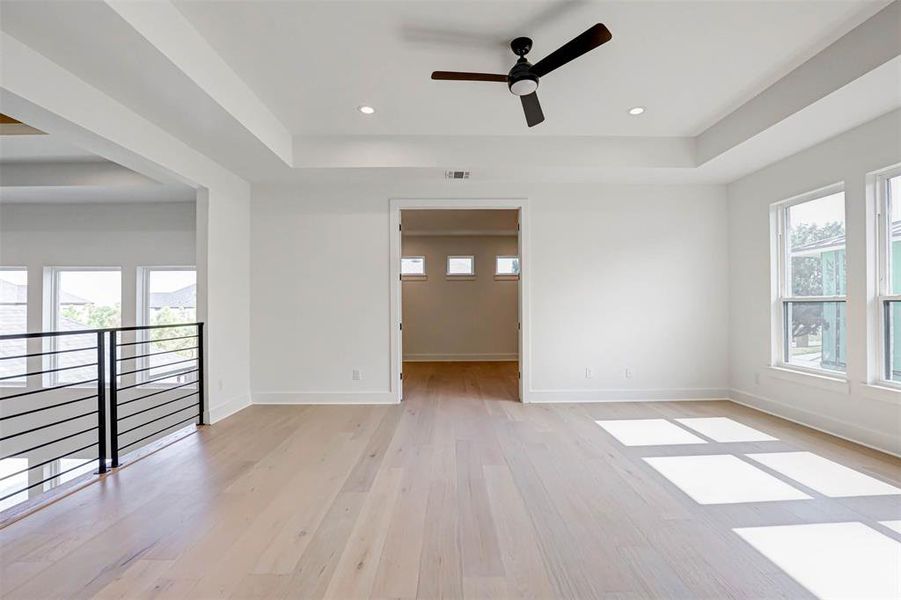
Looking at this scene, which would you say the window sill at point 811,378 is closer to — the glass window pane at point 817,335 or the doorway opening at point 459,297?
the glass window pane at point 817,335

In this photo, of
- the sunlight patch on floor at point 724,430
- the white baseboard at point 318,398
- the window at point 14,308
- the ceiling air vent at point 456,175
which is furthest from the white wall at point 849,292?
the window at point 14,308

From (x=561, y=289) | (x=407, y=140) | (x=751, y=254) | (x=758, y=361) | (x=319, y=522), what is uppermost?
(x=407, y=140)

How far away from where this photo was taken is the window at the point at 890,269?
3012mm

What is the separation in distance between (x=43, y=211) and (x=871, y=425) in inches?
355

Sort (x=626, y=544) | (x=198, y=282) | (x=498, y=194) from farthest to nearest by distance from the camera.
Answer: (x=498, y=194), (x=198, y=282), (x=626, y=544)

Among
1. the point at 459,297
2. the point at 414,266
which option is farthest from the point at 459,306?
the point at 414,266

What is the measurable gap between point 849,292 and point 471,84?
134 inches

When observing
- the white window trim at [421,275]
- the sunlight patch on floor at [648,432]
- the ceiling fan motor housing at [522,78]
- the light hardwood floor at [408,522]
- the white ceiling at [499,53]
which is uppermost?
the white ceiling at [499,53]

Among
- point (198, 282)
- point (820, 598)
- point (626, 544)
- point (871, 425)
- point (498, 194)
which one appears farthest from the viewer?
point (498, 194)

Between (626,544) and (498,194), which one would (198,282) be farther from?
(626,544)

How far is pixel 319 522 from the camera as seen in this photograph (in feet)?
6.85

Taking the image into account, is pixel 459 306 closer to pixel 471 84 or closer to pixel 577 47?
pixel 471 84

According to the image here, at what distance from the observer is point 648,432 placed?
137 inches

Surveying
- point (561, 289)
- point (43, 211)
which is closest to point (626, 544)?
point (561, 289)
